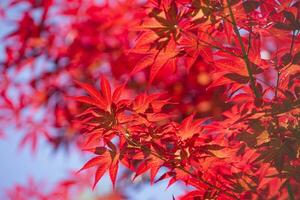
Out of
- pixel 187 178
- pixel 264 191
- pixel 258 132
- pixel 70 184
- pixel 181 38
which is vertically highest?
pixel 181 38

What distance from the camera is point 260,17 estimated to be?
1.11m

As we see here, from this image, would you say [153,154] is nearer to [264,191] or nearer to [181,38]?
A: [181,38]

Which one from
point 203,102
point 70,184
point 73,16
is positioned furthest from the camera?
point 70,184

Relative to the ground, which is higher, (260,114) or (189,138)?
(260,114)

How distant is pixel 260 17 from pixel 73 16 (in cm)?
144

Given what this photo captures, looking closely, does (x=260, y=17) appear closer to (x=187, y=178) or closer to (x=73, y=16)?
(x=187, y=178)

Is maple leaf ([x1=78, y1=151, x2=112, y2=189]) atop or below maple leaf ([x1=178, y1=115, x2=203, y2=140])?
below

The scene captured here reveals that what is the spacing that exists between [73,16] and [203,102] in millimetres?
807

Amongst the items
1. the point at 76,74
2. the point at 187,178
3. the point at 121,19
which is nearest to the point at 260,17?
the point at 187,178

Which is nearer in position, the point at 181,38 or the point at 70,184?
the point at 181,38

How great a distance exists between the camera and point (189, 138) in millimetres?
1138

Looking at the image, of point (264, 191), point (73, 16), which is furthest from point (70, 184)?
point (264, 191)

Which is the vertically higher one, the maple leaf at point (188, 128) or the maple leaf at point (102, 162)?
the maple leaf at point (188, 128)

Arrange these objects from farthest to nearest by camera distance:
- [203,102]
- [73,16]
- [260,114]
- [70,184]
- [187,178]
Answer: [70,184] < [73,16] < [203,102] < [187,178] < [260,114]
